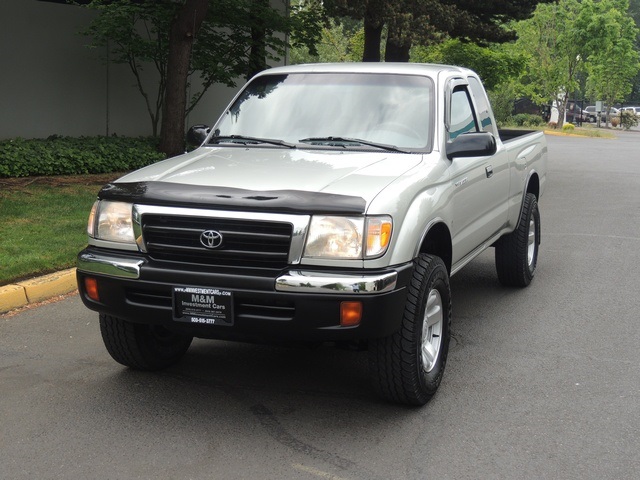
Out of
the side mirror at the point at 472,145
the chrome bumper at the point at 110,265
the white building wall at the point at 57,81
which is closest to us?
the chrome bumper at the point at 110,265

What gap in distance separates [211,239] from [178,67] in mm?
11469

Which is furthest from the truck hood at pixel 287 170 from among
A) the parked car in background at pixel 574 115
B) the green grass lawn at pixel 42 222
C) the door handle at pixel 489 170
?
the parked car in background at pixel 574 115

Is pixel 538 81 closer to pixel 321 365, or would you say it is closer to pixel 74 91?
pixel 74 91

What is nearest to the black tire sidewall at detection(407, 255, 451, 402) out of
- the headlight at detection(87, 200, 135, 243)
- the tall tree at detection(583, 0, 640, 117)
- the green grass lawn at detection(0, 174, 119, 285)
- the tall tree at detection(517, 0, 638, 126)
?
the headlight at detection(87, 200, 135, 243)

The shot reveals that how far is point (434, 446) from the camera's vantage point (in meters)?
4.55

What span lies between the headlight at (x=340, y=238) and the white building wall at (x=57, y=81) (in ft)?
44.4

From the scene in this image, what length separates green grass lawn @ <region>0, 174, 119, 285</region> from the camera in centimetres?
809

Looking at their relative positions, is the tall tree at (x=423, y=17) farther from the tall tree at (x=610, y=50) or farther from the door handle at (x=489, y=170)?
the tall tree at (x=610, y=50)

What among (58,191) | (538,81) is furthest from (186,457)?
(538,81)

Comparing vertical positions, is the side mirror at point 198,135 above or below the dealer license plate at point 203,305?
above

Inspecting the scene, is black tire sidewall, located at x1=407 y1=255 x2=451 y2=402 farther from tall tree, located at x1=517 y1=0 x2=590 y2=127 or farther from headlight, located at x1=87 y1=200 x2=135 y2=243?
tall tree, located at x1=517 y1=0 x2=590 y2=127

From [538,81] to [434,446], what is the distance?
50.3m

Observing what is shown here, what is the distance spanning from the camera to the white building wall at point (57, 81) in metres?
16.8

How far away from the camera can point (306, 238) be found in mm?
4578
